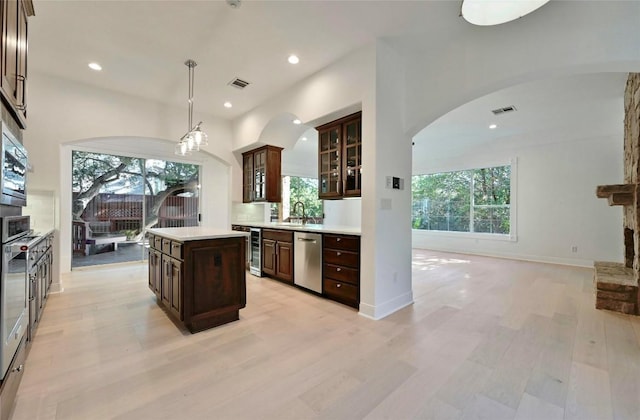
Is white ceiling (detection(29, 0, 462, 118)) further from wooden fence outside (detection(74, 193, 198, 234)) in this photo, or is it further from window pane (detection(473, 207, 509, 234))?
window pane (detection(473, 207, 509, 234))

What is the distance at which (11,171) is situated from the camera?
1601 millimetres

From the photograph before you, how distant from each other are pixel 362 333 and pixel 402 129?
233cm

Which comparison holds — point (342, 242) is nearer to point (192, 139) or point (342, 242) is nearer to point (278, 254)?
point (278, 254)

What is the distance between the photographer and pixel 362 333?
8.39ft

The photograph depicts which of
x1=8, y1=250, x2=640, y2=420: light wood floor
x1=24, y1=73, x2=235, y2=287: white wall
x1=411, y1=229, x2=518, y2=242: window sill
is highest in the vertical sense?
x1=24, y1=73, x2=235, y2=287: white wall

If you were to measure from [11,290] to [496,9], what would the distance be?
3.57 m

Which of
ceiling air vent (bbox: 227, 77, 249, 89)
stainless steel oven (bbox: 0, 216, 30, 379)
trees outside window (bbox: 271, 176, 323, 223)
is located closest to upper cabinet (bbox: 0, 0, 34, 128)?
stainless steel oven (bbox: 0, 216, 30, 379)

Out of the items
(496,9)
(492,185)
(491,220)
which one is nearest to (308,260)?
(496,9)

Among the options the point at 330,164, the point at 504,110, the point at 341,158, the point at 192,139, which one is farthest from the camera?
the point at 504,110

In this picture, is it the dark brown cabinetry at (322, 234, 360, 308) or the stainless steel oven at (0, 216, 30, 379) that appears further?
the dark brown cabinetry at (322, 234, 360, 308)

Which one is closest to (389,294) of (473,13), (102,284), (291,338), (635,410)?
(291,338)

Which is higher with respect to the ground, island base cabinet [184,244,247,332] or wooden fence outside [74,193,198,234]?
wooden fence outside [74,193,198,234]

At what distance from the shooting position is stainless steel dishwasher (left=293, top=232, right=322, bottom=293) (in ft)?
11.8

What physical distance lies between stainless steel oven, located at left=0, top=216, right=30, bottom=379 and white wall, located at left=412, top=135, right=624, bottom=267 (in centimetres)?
777
